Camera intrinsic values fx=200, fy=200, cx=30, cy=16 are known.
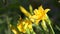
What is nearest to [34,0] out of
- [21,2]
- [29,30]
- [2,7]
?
[21,2]

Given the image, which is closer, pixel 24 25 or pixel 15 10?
pixel 24 25

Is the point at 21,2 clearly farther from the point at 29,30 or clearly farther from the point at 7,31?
the point at 29,30

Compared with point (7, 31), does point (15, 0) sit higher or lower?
higher

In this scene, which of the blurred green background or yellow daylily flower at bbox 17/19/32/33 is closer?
yellow daylily flower at bbox 17/19/32/33

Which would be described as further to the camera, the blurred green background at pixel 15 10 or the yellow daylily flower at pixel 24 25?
the blurred green background at pixel 15 10

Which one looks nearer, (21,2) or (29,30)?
(29,30)

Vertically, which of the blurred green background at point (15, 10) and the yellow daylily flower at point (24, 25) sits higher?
the blurred green background at point (15, 10)

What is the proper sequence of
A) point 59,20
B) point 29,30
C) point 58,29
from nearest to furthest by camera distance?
point 29,30, point 58,29, point 59,20

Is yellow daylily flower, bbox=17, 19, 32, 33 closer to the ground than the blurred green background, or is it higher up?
closer to the ground
